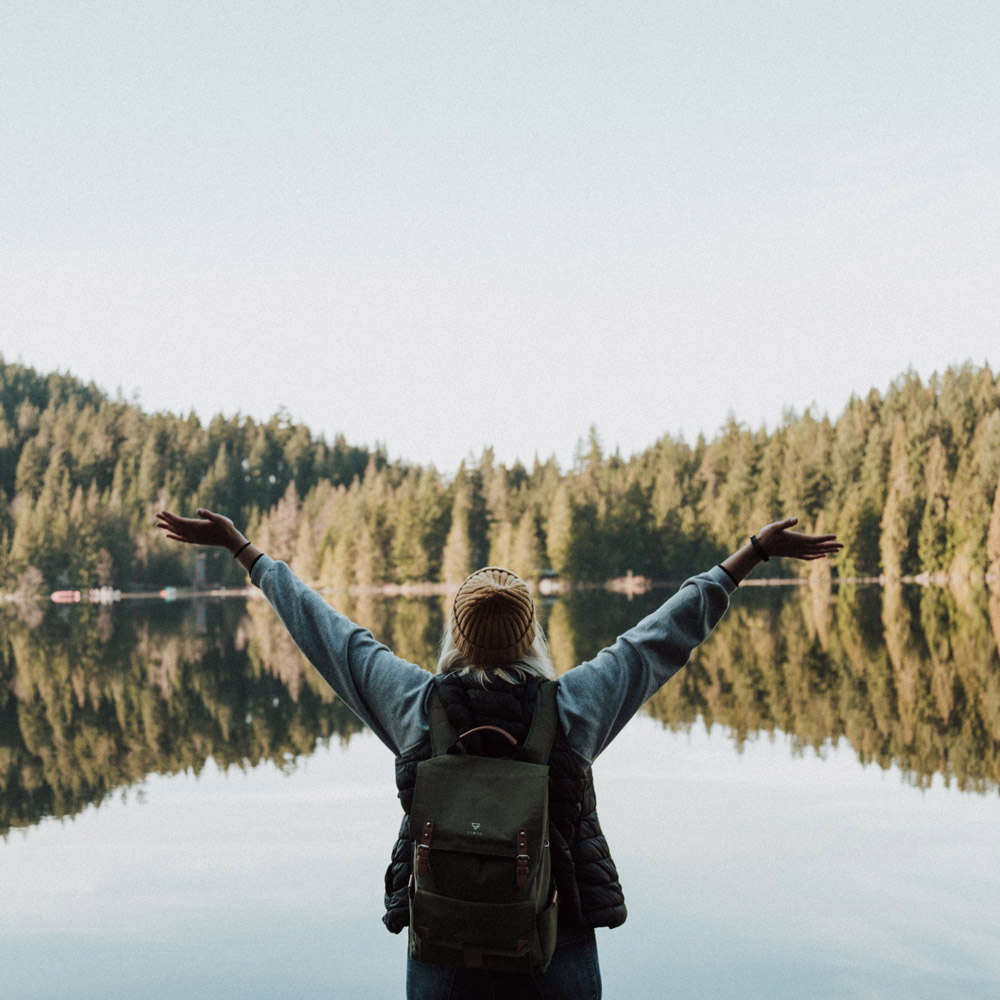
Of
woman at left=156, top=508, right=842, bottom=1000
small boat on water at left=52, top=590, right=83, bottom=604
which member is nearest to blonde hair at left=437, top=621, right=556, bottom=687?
woman at left=156, top=508, right=842, bottom=1000

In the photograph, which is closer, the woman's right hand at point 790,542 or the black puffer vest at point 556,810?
the black puffer vest at point 556,810

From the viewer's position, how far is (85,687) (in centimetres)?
2228

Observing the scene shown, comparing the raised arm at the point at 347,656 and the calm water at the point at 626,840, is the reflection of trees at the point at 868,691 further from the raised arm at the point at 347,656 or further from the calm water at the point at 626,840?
the raised arm at the point at 347,656

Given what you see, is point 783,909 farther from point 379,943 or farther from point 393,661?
point 393,661

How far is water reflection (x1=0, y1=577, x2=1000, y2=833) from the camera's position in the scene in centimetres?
1280

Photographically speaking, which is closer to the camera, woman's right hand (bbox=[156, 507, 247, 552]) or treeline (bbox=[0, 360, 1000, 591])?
woman's right hand (bbox=[156, 507, 247, 552])

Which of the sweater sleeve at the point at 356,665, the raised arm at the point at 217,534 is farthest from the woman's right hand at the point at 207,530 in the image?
the sweater sleeve at the point at 356,665

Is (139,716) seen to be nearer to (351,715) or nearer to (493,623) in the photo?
(351,715)

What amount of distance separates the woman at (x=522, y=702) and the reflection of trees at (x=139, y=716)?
8.92 m

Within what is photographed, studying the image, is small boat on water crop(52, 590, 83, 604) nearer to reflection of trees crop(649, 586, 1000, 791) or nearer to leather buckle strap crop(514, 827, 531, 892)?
reflection of trees crop(649, 586, 1000, 791)

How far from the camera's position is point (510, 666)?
248 centimetres

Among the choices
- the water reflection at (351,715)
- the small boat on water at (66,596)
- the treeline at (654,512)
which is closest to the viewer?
the water reflection at (351,715)

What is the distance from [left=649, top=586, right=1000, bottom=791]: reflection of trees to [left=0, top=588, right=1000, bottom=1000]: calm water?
Answer: 9 cm

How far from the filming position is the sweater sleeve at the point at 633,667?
8.02ft
